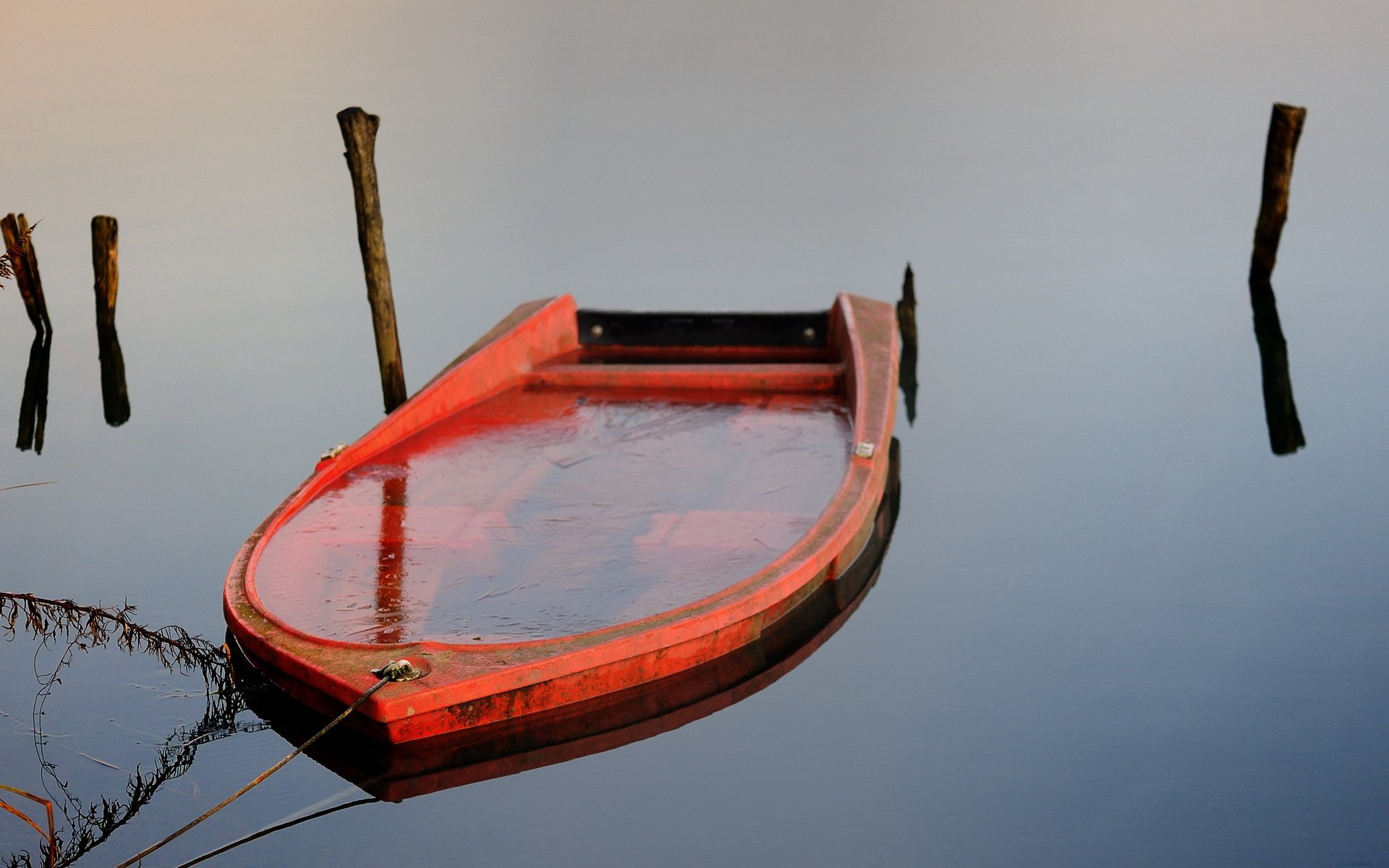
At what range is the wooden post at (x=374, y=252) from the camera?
30.9 feet

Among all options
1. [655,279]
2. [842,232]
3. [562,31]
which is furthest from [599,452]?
[562,31]

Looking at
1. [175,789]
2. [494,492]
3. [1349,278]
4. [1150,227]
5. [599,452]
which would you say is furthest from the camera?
[1150,227]

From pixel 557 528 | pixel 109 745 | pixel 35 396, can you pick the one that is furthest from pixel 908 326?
pixel 109 745

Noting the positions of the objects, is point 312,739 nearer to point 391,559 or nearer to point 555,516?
point 391,559

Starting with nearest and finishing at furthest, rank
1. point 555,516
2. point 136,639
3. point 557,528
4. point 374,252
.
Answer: point 136,639
point 557,528
point 555,516
point 374,252

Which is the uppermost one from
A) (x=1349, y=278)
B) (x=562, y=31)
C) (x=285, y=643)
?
(x=562, y=31)

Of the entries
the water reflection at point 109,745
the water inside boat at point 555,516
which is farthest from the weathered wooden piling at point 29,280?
the water reflection at point 109,745

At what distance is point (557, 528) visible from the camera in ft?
21.7

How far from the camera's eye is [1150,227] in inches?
616

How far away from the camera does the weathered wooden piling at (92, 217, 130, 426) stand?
11.4 m

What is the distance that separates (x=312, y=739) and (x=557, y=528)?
188cm

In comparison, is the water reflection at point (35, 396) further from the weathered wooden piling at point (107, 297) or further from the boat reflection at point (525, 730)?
the boat reflection at point (525, 730)

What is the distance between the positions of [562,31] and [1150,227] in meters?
14.5

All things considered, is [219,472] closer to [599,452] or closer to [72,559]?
[72,559]
